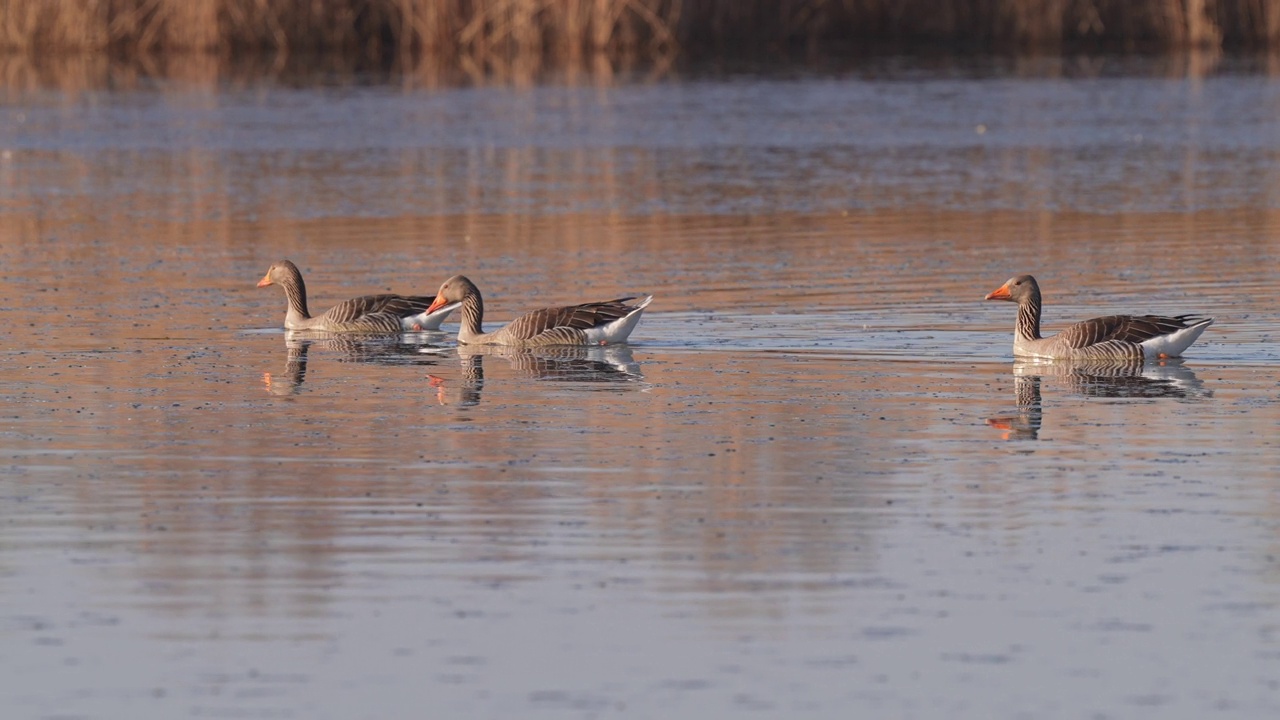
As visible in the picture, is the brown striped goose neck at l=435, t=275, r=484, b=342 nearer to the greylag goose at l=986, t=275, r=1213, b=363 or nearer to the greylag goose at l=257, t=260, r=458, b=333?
the greylag goose at l=257, t=260, r=458, b=333

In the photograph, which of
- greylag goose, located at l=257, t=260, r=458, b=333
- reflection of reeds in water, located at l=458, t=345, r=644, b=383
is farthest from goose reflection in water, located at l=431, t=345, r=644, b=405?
greylag goose, located at l=257, t=260, r=458, b=333

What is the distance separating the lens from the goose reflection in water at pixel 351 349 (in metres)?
15.2

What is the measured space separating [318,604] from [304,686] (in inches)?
39.9

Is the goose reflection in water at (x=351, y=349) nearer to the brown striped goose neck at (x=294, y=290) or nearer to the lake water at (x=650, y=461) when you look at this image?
the lake water at (x=650, y=461)

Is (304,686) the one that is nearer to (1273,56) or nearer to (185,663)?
(185,663)

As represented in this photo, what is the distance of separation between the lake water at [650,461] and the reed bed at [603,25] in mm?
18350

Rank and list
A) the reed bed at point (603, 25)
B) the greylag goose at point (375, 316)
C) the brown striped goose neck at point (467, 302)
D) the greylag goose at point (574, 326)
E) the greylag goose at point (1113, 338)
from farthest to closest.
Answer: the reed bed at point (603, 25)
the greylag goose at point (375, 316)
the brown striped goose neck at point (467, 302)
the greylag goose at point (574, 326)
the greylag goose at point (1113, 338)

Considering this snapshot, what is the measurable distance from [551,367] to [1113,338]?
383 centimetres

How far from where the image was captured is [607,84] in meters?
42.2

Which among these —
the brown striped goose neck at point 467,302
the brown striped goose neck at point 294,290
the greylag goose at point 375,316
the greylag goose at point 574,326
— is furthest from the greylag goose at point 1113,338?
the brown striped goose neck at point 294,290

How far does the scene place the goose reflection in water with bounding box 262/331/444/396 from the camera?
15.2 m

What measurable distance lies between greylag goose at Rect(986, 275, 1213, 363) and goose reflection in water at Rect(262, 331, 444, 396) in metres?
4.19

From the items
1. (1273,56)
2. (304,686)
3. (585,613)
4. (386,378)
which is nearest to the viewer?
(304,686)

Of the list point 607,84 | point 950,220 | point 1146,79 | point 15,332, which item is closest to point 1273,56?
point 1146,79
